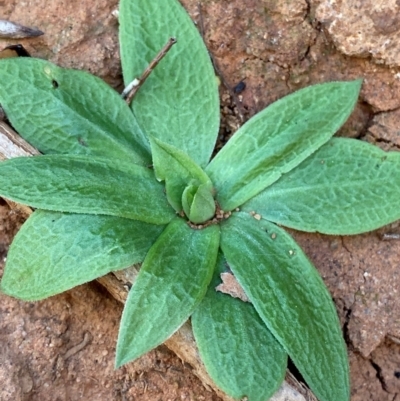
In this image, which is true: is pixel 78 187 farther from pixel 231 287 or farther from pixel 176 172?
pixel 231 287

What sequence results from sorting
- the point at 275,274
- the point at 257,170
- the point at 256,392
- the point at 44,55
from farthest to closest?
the point at 44,55, the point at 257,170, the point at 275,274, the point at 256,392

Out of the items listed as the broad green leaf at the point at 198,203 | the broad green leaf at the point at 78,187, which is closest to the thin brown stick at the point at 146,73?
the broad green leaf at the point at 78,187

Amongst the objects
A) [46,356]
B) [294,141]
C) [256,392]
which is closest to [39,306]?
[46,356]

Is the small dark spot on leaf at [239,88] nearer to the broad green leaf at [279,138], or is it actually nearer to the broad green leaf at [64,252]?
the broad green leaf at [279,138]

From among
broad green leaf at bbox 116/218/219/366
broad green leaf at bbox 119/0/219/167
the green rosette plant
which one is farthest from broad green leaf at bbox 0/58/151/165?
broad green leaf at bbox 116/218/219/366

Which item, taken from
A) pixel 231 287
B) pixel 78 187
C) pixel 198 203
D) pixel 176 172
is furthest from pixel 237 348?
pixel 78 187

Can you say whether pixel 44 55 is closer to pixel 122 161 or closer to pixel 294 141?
pixel 122 161
